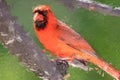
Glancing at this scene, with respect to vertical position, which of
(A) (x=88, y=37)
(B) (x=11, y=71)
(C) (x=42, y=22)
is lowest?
(B) (x=11, y=71)

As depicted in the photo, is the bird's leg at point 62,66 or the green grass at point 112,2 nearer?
the bird's leg at point 62,66

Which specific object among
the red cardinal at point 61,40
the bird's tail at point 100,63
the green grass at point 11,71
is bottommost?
the green grass at point 11,71

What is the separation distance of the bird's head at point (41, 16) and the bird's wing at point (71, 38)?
0.20 ft

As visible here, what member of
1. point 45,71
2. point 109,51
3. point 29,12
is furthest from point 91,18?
point 45,71

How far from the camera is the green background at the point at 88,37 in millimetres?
1480

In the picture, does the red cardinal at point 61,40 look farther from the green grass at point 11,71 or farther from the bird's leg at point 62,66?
the green grass at point 11,71

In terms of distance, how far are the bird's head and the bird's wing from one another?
2.4 inches

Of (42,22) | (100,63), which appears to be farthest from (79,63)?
(42,22)

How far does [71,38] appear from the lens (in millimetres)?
1367

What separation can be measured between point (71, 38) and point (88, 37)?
0.51 ft

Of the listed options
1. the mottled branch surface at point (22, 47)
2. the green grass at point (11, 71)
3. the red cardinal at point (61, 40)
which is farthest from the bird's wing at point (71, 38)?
the green grass at point (11, 71)

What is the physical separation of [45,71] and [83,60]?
0.19 m

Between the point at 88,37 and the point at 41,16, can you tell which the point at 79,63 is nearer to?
the point at 88,37

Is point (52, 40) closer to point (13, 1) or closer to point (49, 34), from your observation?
point (49, 34)
